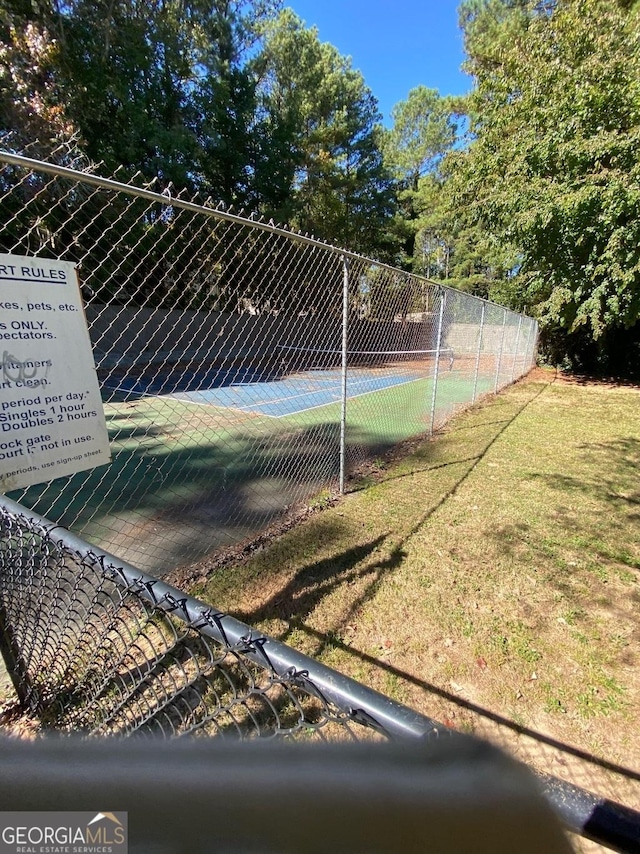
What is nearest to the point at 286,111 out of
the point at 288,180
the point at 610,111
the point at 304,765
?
the point at 288,180

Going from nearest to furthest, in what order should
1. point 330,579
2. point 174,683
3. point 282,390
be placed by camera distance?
point 174,683 < point 330,579 < point 282,390

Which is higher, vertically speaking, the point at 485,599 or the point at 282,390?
the point at 282,390

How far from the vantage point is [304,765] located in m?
0.56

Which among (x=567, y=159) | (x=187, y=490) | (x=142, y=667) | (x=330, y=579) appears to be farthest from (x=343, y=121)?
(x=142, y=667)

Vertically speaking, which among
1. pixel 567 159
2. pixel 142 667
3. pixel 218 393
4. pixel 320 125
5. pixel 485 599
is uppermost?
pixel 320 125

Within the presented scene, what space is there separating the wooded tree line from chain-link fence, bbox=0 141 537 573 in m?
2.81

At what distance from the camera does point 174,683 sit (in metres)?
1.93

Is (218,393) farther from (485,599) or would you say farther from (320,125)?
(320,125)

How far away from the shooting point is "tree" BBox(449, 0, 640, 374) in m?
9.60

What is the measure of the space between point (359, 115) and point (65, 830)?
3288 cm

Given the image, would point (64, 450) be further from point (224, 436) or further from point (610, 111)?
point (610, 111)

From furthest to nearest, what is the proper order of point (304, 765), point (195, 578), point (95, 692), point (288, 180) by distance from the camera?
1. point (288, 180)
2. point (195, 578)
3. point (95, 692)
4. point (304, 765)

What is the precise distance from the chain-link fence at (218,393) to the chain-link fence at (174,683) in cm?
79

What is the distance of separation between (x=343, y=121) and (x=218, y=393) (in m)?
21.5
